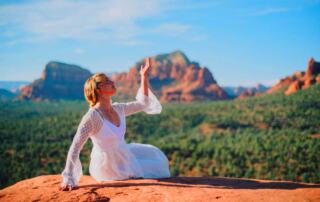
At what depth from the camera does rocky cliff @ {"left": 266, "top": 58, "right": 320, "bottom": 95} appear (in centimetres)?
6544

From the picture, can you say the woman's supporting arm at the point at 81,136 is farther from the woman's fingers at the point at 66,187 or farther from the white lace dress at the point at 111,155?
the woman's fingers at the point at 66,187

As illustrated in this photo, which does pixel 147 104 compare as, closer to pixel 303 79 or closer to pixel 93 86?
pixel 93 86

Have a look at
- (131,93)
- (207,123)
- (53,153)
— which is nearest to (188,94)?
(131,93)

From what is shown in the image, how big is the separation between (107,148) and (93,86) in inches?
34.4

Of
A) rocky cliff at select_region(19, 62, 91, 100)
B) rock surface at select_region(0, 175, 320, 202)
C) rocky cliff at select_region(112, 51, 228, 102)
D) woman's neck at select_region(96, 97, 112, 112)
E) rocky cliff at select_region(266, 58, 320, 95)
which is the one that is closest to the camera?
rock surface at select_region(0, 175, 320, 202)

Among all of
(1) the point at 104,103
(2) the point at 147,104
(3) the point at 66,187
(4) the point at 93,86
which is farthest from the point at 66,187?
(2) the point at 147,104

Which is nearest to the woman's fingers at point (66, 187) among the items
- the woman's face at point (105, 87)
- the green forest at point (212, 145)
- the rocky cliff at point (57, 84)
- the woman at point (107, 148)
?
the woman at point (107, 148)

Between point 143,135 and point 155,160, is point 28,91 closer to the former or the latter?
point 143,135

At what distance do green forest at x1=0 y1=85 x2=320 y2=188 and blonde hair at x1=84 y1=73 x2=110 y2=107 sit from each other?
16.5m

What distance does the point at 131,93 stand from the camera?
344ft

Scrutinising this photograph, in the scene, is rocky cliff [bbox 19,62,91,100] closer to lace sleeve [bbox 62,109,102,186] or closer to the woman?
the woman

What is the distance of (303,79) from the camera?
233 feet

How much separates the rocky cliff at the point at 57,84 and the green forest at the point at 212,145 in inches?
3071

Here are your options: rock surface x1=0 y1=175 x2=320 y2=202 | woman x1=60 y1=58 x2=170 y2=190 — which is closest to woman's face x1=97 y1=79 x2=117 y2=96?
woman x1=60 y1=58 x2=170 y2=190
